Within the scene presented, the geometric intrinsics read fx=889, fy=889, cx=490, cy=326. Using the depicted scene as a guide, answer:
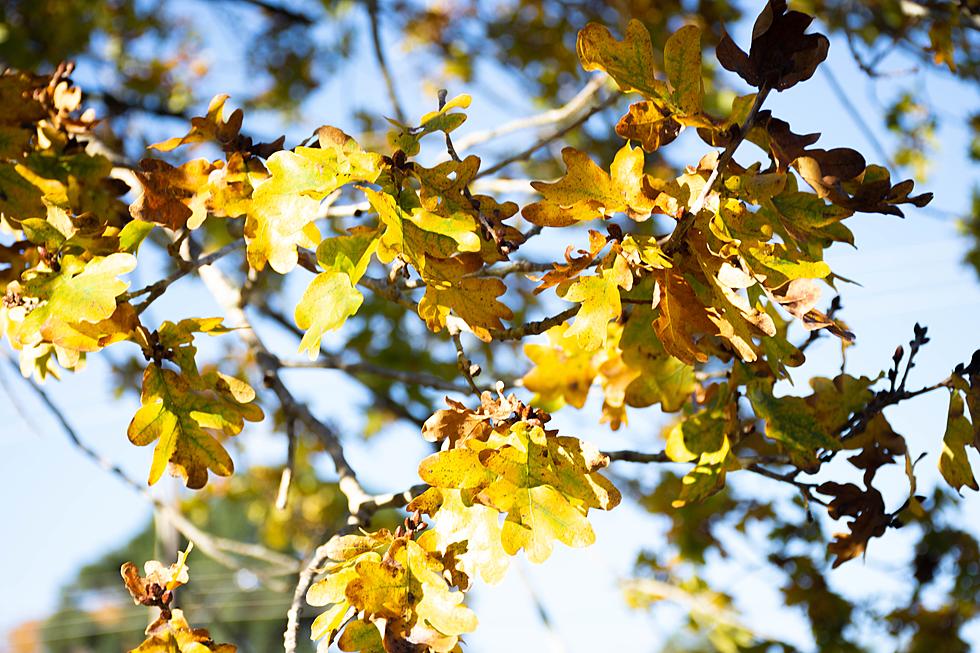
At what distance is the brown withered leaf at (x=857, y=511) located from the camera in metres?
1.34

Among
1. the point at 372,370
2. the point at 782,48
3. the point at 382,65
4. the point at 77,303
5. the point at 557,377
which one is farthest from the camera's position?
the point at 382,65

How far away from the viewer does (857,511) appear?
4.42 ft

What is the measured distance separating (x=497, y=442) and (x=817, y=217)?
0.48 metres

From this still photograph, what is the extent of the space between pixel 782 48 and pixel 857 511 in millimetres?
732

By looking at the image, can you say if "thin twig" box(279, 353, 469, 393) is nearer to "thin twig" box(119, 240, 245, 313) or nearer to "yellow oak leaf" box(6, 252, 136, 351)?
"thin twig" box(119, 240, 245, 313)

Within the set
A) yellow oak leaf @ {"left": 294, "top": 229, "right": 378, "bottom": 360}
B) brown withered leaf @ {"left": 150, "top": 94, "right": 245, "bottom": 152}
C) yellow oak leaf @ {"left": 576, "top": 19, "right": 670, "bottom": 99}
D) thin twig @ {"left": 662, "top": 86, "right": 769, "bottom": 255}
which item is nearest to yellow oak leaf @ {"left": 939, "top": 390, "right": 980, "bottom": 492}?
thin twig @ {"left": 662, "top": 86, "right": 769, "bottom": 255}

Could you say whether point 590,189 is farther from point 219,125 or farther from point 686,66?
point 219,125

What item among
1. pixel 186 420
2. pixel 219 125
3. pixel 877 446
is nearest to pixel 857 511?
pixel 877 446

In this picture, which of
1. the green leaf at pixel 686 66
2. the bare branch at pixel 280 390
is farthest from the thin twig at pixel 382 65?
the green leaf at pixel 686 66

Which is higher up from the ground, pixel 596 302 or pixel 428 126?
pixel 428 126

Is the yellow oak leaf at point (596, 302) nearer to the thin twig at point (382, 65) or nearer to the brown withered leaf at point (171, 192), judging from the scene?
the brown withered leaf at point (171, 192)

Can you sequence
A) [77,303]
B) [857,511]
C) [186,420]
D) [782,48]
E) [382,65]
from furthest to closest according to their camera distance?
[382,65] → [857,511] → [186,420] → [77,303] → [782,48]

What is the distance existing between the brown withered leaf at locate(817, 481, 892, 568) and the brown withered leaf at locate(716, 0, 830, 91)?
2.17ft

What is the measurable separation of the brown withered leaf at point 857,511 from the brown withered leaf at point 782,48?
0.66 meters
